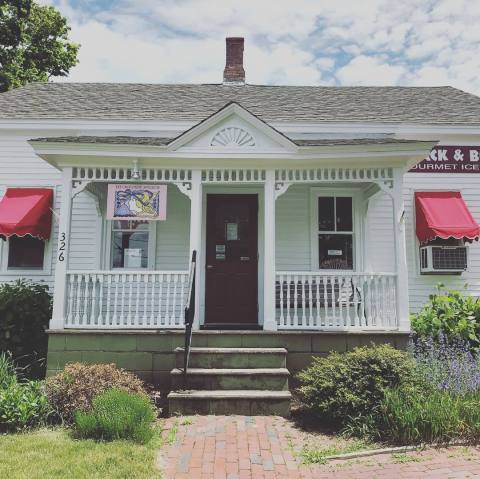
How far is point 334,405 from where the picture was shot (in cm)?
Result: 502

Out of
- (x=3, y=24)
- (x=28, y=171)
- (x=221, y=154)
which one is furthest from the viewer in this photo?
(x=3, y=24)

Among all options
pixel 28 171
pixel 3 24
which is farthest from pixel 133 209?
pixel 3 24

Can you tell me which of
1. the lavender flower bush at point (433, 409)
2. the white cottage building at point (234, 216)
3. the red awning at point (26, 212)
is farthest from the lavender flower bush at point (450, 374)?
the red awning at point (26, 212)

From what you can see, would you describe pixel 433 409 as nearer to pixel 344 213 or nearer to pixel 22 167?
pixel 344 213

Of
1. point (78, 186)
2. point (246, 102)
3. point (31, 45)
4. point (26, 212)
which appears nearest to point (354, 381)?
point (78, 186)

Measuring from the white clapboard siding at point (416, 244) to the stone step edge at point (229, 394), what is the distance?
14.7ft

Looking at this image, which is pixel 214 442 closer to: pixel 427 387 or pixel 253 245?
pixel 427 387

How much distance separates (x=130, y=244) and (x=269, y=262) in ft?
10.5

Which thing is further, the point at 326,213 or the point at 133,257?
the point at 326,213

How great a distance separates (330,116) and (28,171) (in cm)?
642

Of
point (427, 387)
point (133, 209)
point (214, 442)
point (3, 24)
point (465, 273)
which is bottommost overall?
point (214, 442)

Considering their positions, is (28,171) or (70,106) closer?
(28,171)

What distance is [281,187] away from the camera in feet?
23.1

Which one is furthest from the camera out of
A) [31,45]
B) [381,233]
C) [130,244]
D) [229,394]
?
[31,45]
